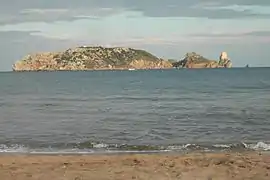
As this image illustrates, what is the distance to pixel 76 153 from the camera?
1534cm

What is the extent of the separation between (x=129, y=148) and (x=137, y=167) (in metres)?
4.84

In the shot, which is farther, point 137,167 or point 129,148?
point 129,148

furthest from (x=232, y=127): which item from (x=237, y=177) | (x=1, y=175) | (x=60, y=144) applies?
(x=1, y=175)

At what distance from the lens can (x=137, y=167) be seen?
1176cm

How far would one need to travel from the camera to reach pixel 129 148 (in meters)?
16.6

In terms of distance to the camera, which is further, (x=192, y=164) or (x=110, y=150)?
(x=110, y=150)

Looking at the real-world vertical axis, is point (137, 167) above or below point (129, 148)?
above

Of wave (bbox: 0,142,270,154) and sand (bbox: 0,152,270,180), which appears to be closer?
sand (bbox: 0,152,270,180)

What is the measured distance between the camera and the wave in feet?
52.1

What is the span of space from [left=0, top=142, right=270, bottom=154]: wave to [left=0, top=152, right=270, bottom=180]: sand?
184 cm

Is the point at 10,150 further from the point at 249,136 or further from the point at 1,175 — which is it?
the point at 249,136

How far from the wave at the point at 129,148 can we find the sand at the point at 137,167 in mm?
1838

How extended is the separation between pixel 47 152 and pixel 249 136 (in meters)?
8.06

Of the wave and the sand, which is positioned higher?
the sand
